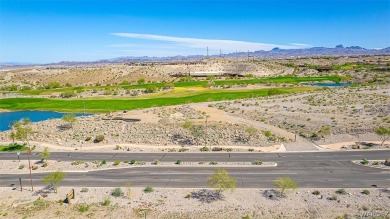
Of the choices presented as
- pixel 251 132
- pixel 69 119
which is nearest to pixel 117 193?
pixel 251 132

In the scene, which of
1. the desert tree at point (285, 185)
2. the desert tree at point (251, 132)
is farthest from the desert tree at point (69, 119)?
the desert tree at point (285, 185)

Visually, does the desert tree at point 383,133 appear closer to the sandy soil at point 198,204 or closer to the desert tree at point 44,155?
the sandy soil at point 198,204

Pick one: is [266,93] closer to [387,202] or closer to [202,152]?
[202,152]

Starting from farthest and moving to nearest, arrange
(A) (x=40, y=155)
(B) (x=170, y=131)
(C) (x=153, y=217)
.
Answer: (B) (x=170, y=131)
(A) (x=40, y=155)
(C) (x=153, y=217)

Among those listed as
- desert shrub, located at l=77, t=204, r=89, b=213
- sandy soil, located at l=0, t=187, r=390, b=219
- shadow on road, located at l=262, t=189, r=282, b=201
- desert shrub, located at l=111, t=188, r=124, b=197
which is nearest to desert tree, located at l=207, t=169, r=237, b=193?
sandy soil, located at l=0, t=187, r=390, b=219

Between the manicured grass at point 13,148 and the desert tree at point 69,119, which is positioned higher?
the desert tree at point 69,119

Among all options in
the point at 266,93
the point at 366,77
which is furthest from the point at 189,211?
the point at 366,77

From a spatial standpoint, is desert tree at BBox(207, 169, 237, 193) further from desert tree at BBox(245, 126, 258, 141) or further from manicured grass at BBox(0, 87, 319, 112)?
manicured grass at BBox(0, 87, 319, 112)
